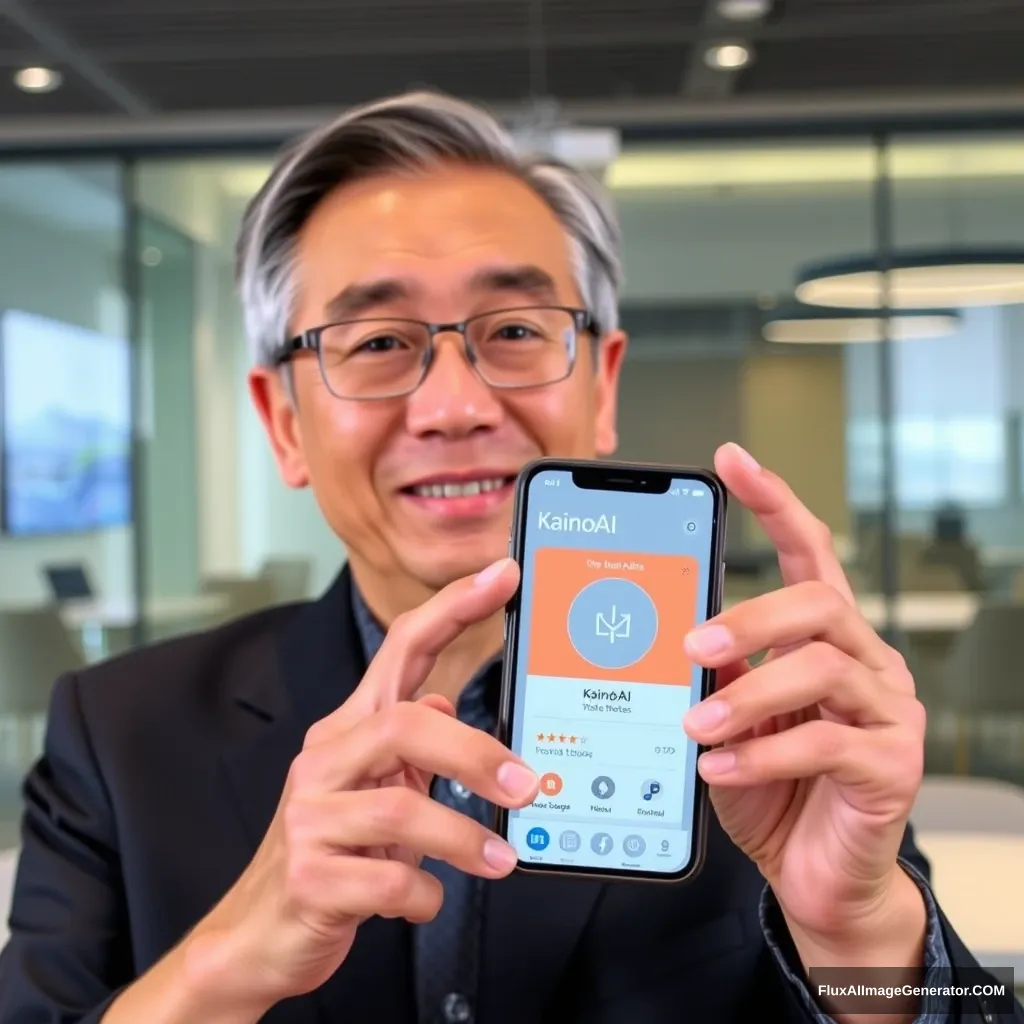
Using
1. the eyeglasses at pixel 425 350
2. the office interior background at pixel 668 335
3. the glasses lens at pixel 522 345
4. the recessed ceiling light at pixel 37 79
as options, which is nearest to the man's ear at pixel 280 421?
the eyeglasses at pixel 425 350

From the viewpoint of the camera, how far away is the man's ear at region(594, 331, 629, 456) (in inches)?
49.8

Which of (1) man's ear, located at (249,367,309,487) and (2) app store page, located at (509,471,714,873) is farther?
(1) man's ear, located at (249,367,309,487)

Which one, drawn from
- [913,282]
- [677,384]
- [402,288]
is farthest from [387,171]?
[913,282]

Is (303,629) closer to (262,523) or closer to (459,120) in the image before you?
(459,120)

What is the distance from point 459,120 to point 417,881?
827 millimetres

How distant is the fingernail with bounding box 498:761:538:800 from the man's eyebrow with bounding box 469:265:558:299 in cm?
58

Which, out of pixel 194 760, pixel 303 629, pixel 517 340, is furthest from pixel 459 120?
pixel 194 760

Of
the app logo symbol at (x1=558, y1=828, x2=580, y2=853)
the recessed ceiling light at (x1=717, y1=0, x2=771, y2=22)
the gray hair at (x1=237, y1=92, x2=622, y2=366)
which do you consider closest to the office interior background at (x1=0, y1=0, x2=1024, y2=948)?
the recessed ceiling light at (x1=717, y1=0, x2=771, y2=22)

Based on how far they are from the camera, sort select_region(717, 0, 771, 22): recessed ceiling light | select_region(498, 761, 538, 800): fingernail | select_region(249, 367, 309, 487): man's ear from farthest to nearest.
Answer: select_region(717, 0, 771, 22): recessed ceiling light < select_region(249, 367, 309, 487): man's ear < select_region(498, 761, 538, 800): fingernail

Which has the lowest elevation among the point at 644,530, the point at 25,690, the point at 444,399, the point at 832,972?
the point at 25,690

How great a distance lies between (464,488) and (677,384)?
12.5 ft

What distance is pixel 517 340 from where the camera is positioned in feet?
3.69

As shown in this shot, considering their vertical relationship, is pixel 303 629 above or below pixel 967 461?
below

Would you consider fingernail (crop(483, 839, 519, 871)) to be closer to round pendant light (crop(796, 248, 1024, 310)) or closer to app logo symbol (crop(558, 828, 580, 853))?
app logo symbol (crop(558, 828, 580, 853))
